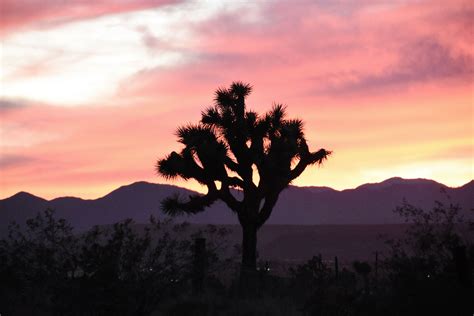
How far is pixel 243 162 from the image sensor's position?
23203mm

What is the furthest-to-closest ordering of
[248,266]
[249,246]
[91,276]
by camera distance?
[249,246] < [248,266] < [91,276]

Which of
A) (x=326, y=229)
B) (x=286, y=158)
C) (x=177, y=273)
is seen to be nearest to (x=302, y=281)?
(x=286, y=158)

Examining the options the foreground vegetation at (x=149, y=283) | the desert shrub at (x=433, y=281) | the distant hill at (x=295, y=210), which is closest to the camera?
the foreground vegetation at (x=149, y=283)

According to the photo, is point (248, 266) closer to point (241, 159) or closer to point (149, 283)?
point (241, 159)

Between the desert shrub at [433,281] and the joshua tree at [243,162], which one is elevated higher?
the joshua tree at [243,162]

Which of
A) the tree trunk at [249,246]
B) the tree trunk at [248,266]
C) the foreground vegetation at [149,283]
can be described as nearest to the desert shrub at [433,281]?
the foreground vegetation at [149,283]

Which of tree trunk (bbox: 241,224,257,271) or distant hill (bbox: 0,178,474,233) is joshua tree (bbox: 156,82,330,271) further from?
distant hill (bbox: 0,178,474,233)

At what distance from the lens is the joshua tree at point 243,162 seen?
893 inches

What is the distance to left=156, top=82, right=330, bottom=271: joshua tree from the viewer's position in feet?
74.4

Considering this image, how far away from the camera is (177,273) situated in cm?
1412

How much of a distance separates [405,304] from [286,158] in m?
9.85

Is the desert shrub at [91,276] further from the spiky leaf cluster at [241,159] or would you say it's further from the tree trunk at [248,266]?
the spiky leaf cluster at [241,159]

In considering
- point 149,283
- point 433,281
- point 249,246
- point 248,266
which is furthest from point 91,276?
point 249,246

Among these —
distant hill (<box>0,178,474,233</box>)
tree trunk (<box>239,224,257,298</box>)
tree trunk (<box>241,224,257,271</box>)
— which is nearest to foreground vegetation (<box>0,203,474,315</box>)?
tree trunk (<box>239,224,257,298</box>)
